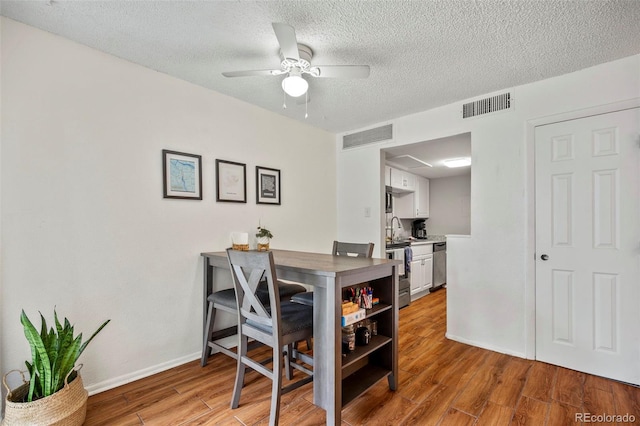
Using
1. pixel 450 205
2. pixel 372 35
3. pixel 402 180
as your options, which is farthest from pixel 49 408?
pixel 450 205

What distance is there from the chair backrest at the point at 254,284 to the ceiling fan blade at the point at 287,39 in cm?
115

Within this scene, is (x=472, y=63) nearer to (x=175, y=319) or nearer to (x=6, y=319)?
(x=175, y=319)

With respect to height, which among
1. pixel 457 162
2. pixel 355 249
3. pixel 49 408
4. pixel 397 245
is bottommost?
pixel 49 408

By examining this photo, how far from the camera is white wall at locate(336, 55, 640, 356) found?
234 centimetres

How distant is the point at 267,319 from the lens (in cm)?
164

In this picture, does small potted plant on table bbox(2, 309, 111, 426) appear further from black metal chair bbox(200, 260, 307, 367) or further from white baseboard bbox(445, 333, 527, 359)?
white baseboard bbox(445, 333, 527, 359)

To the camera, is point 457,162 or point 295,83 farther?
point 457,162

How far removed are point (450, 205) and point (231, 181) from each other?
458 centimetres

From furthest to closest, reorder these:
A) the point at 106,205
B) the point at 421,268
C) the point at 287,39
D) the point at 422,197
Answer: the point at 422,197, the point at 421,268, the point at 106,205, the point at 287,39

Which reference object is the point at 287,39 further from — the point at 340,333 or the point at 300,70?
the point at 340,333

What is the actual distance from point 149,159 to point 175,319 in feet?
4.27

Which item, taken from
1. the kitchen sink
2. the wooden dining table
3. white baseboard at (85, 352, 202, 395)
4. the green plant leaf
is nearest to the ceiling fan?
the wooden dining table

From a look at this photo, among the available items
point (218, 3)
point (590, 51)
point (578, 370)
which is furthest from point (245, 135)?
point (578, 370)

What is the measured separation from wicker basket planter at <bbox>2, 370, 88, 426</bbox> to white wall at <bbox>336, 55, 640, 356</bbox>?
297 cm
